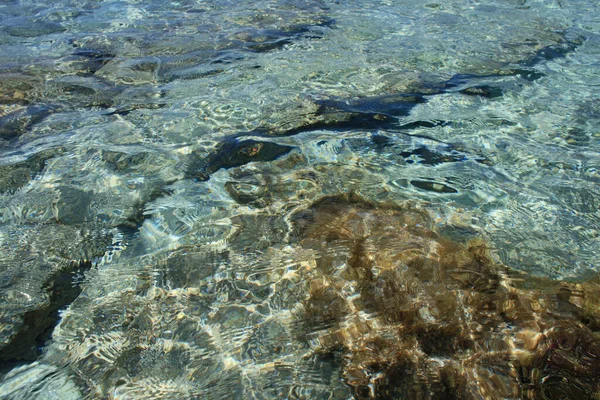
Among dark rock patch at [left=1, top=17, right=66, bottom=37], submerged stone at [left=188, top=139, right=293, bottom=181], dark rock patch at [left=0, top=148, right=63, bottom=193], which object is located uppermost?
submerged stone at [left=188, top=139, right=293, bottom=181]

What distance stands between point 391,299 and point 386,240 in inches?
17.8

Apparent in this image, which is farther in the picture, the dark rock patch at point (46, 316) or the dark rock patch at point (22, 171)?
the dark rock patch at point (22, 171)

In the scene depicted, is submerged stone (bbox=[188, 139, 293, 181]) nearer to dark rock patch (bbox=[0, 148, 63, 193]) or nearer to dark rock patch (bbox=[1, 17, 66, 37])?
dark rock patch (bbox=[0, 148, 63, 193])

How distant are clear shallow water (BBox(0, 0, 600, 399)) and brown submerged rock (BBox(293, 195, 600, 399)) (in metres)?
0.02

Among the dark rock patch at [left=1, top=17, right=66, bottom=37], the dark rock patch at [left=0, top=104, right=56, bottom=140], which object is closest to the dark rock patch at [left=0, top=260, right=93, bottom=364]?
the dark rock patch at [left=0, top=104, right=56, bottom=140]

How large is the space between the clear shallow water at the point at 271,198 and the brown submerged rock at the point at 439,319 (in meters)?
0.02

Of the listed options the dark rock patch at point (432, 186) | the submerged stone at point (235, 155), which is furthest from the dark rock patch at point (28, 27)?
the dark rock patch at point (432, 186)

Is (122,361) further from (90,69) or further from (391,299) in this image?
(90,69)

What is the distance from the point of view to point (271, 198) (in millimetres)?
3512

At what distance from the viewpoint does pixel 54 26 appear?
8148 millimetres

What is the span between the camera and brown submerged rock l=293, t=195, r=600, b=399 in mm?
2129

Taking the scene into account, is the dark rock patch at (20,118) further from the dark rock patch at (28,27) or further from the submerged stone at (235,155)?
the dark rock patch at (28,27)

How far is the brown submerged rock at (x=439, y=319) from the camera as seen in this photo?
2129 mm

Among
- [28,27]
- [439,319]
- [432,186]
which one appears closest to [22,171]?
[432,186]
